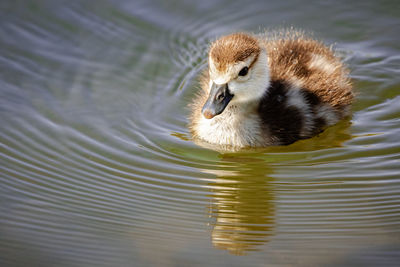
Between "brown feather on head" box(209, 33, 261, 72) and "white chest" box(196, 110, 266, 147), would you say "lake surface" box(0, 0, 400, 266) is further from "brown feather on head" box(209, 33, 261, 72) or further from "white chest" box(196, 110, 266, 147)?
"brown feather on head" box(209, 33, 261, 72)

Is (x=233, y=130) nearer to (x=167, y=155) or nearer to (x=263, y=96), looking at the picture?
(x=263, y=96)

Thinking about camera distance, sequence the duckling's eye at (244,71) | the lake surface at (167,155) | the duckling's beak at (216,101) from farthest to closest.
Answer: the duckling's eye at (244,71) < the duckling's beak at (216,101) < the lake surface at (167,155)

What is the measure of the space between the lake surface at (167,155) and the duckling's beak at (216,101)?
11.6 inches

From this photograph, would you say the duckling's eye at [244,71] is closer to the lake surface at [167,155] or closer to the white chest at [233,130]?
the white chest at [233,130]

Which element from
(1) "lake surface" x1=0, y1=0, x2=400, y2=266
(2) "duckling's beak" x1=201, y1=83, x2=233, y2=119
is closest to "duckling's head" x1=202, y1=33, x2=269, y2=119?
(2) "duckling's beak" x1=201, y1=83, x2=233, y2=119

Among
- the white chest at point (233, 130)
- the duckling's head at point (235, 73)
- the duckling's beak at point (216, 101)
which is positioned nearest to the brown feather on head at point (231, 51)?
the duckling's head at point (235, 73)

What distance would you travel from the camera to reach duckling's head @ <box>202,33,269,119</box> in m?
3.95

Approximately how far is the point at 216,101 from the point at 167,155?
452mm

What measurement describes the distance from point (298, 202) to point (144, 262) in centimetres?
94

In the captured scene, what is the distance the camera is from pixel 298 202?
3389mm

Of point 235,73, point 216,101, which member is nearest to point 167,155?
point 216,101

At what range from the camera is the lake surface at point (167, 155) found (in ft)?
9.91

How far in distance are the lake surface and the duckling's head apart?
1.16 feet

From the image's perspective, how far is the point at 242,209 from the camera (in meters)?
3.37
